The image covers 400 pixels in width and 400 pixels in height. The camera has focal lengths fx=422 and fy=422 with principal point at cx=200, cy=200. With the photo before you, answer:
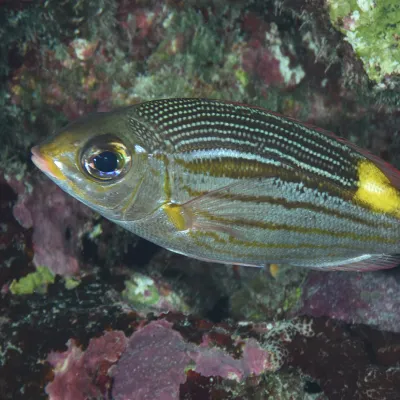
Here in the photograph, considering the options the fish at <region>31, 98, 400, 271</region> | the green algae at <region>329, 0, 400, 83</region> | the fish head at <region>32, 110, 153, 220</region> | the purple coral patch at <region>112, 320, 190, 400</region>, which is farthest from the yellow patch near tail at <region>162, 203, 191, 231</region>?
the green algae at <region>329, 0, 400, 83</region>

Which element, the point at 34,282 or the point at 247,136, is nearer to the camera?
the point at 247,136

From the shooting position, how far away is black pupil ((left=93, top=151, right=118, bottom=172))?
91.3 inches

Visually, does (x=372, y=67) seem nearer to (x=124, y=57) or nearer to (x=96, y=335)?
(x=124, y=57)

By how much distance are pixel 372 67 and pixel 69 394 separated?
3448 millimetres

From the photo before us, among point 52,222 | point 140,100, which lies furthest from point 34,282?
point 140,100

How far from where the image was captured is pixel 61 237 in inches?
167

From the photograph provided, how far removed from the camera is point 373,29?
3227 millimetres

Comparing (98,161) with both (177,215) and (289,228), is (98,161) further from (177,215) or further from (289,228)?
(289,228)

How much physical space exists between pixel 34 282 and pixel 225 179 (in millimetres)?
2634

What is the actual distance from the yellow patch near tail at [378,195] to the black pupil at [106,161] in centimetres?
140

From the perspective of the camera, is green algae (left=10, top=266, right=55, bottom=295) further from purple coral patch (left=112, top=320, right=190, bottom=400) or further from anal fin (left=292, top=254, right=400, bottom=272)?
anal fin (left=292, top=254, right=400, bottom=272)

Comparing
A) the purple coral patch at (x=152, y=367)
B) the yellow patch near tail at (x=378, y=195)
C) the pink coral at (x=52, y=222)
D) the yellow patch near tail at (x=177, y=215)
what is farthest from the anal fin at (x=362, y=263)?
the pink coral at (x=52, y=222)

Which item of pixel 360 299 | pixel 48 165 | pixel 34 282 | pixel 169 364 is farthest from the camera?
pixel 34 282

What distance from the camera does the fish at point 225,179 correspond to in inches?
92.6
